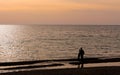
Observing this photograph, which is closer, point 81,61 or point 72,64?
point 81,61

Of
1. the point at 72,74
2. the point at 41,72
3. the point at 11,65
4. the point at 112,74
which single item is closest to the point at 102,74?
the point at 112,74

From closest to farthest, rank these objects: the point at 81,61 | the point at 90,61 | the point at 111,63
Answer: the point at 81,61
the point at 90,61
the point at 111,63

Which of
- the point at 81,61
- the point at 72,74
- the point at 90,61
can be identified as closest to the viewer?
the point at 72,74

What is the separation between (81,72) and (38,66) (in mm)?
7949

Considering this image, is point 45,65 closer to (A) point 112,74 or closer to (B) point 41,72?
(B) point 41,72

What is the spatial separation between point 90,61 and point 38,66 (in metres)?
5.66

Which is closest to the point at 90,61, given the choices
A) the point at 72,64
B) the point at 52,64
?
the point at 72,64

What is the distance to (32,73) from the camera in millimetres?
23641

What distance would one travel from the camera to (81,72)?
78.8ft

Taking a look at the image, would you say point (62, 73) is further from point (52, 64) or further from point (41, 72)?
point (52, 64)

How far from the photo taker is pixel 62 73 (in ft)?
78.0

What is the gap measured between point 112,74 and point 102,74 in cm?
80

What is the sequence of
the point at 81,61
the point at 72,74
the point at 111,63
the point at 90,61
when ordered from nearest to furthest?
the point at 72,74 < the point at 81,61 < the point at 90,61 < the point at 111,63

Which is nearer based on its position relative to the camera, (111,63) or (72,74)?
(72,74)
